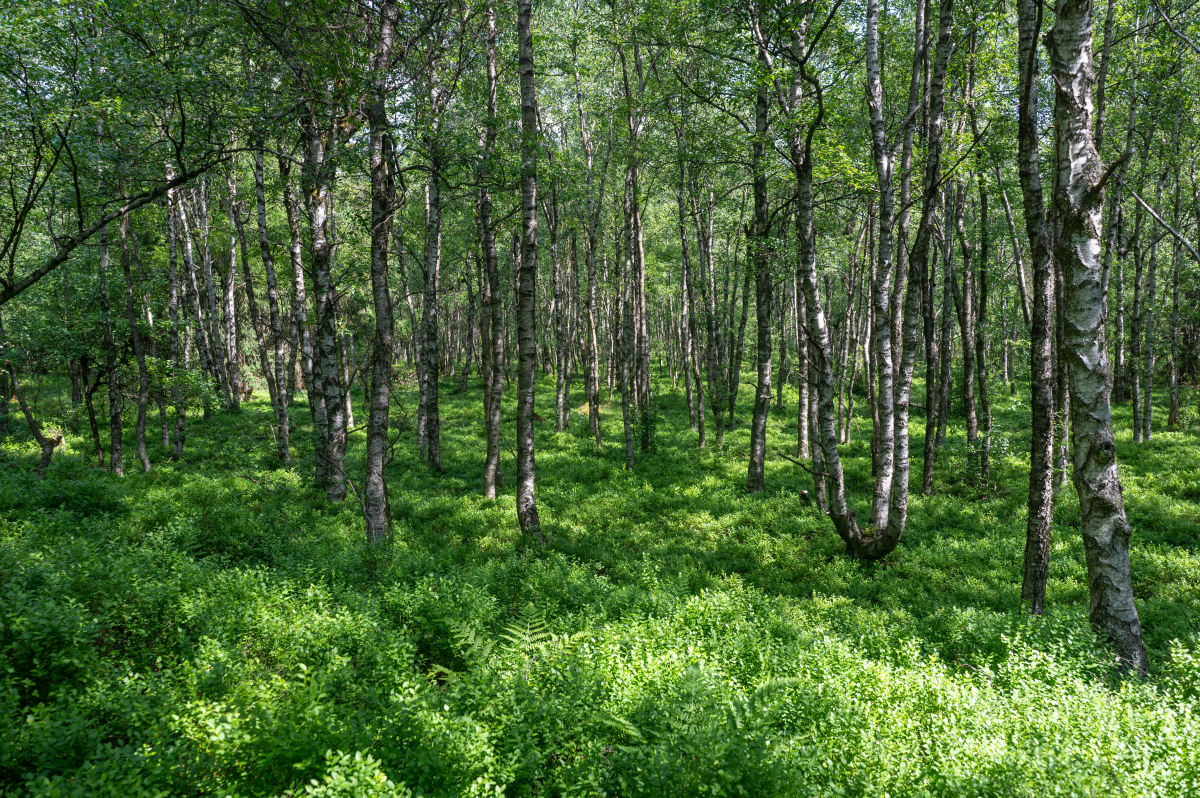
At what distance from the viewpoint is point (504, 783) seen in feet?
11.5

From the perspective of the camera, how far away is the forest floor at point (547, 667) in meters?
3.36

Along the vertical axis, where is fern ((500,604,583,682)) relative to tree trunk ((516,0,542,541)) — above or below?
below

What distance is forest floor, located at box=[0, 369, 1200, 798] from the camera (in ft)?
11.0

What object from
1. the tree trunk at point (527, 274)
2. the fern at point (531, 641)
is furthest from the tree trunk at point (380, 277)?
the fern at point (531, 641)

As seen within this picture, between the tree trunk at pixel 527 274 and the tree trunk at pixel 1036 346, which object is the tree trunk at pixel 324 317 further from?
the tree trunk at pixel 1036 346

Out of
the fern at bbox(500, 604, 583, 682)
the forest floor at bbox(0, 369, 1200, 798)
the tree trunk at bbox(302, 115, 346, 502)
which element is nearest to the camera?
the forest floor at bbox(0, 369, 1200, 798)

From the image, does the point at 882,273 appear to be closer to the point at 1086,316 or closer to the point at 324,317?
the point at 1086,316

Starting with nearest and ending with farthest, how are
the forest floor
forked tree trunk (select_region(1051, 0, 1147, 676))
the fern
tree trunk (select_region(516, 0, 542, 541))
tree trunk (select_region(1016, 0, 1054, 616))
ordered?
the forest floor, the fern, forked tree trunk (select_region(1051, 0, 1147, 676)), tree trunk (select_region(1016, 0, 1054, 616)), tree trunk (select_region(516, 0, 542, 541))

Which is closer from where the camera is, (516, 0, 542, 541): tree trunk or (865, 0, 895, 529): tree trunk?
(865, 0, 895, 529): tree trunk

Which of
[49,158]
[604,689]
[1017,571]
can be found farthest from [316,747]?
[1017,571]

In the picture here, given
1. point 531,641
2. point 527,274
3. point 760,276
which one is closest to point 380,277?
point 527,274

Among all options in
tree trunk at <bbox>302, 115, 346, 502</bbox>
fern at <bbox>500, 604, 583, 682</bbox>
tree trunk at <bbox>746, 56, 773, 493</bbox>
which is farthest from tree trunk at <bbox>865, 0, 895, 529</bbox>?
tree trunk at <bbox>302, 115, 346, 502</bbox>

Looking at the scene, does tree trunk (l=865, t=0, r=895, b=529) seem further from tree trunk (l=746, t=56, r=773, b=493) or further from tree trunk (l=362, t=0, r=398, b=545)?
tree trunk (l=362, t=0, r=398, b=545)

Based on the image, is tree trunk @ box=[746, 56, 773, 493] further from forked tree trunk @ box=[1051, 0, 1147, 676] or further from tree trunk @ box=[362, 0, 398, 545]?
tree trunk @ box=[362, 0, 398, 545]
